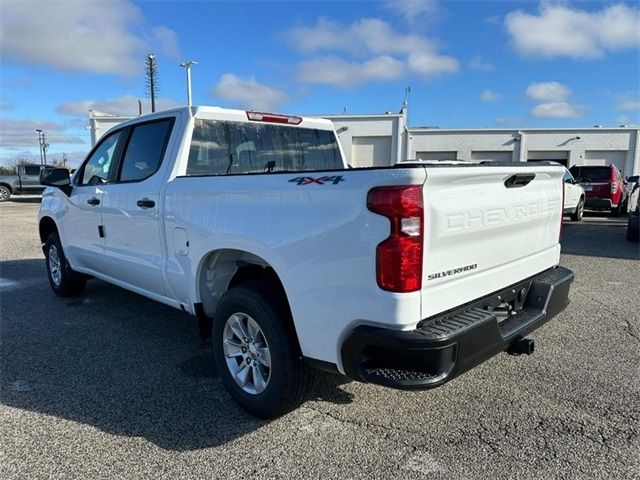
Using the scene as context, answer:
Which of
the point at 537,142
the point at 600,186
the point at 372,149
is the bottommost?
the point at 600,186

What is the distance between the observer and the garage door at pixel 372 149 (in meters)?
31.2

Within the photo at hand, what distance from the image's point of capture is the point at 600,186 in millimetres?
15234

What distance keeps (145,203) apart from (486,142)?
30.2 m

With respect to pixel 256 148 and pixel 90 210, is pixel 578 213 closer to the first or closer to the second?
pixel 256 148

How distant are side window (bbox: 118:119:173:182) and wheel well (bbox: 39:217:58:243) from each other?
2225 millimetres

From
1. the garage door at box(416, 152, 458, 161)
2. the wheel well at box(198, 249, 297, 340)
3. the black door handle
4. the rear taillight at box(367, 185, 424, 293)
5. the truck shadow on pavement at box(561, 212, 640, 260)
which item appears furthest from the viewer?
the garage door at box(416, 152, 458, 161)

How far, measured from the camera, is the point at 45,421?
3.11 m

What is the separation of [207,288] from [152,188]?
97 cm

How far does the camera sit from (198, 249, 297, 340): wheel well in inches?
131

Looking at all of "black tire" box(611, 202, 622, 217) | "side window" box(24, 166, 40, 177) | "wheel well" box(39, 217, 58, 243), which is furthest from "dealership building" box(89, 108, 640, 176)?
"wheel well" box(39, 217, 58, 243)

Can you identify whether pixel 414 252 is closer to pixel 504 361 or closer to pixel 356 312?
pixel 356 312

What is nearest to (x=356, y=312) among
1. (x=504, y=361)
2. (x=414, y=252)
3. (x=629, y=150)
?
(x=414, y=252)

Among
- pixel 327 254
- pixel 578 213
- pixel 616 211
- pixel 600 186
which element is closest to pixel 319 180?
pixel 327 254

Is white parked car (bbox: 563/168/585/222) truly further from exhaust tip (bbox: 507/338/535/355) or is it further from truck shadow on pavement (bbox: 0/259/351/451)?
truck shadow on pavement (bbox: 0/259/351/451)
